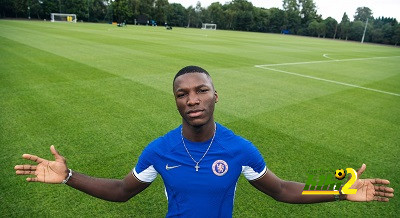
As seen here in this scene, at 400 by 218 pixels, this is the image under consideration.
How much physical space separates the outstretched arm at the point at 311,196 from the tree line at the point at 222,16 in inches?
3317

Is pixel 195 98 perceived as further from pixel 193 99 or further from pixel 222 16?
pixel 222 16

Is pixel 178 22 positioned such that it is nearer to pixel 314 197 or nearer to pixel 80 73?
pixel 80 73

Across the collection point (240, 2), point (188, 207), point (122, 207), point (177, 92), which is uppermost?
point (240, 2)

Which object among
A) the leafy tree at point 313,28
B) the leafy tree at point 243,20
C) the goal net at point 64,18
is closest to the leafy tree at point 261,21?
the leafy tree at point 243,20

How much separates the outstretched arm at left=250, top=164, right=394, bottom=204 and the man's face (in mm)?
741

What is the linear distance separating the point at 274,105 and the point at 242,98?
1.11 metres

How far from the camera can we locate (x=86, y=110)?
280 inches

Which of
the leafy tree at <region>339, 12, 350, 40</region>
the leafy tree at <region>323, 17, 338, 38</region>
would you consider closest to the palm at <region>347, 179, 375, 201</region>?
the leafy tree at <region>339, 12, 350, 40</region>

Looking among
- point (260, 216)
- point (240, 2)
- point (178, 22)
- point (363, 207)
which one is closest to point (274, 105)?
point (363, 207)

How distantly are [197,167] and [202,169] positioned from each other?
4 centimetres

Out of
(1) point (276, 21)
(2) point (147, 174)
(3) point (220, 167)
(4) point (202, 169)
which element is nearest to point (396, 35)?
(1) point (276, 21)

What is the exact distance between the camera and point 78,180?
6.95 ft

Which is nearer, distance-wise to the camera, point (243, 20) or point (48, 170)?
point (48, 170)

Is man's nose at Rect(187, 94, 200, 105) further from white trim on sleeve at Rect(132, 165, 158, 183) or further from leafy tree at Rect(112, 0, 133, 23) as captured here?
leafy tree at Rect(112, 0, 133, 23)
